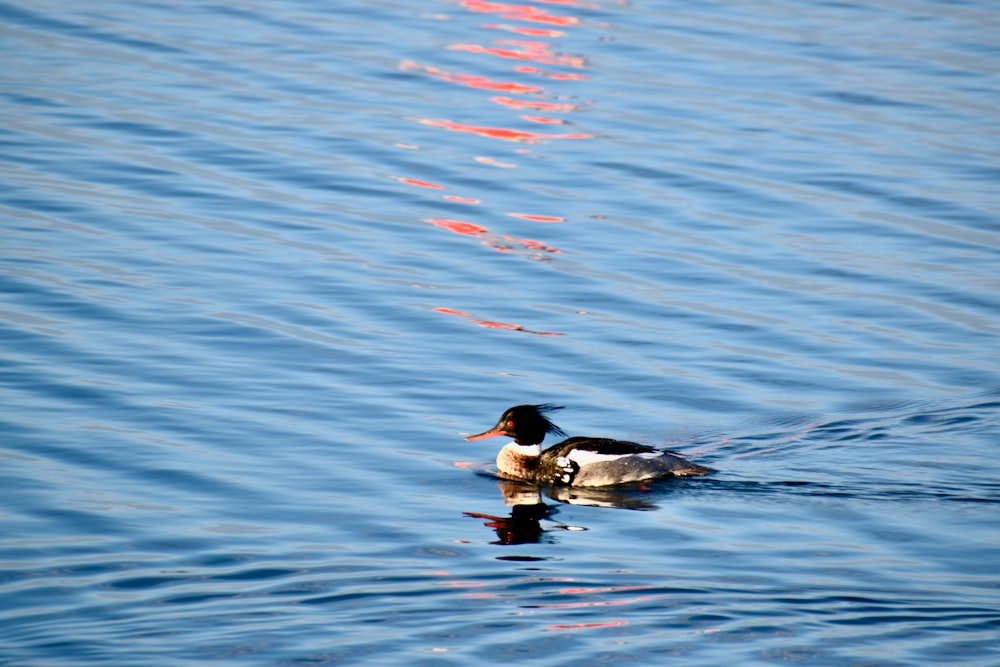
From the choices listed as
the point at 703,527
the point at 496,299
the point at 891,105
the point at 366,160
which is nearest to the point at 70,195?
the point at 366,160

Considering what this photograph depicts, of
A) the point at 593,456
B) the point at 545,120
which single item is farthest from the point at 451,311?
the point at 545,120

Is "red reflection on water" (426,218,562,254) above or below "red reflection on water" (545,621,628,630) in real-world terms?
above

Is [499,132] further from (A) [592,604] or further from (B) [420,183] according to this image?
(A) [592,604]

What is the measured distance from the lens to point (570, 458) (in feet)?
38.8

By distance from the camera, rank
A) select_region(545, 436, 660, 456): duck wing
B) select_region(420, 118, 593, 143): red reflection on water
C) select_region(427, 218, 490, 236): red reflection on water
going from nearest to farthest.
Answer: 1. select_region(545, 436, 660, 456): duck wing
2. select_region(427, 218, 490, 236): red reflection on water
3. select_region(420, 118, 593, 143): red reflection on water

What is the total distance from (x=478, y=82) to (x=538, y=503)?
529 inches

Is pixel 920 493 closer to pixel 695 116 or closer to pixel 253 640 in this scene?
pixel 253 640

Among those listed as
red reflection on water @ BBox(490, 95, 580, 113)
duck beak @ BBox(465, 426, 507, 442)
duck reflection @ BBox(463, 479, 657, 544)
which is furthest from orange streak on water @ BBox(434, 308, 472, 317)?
red reflection on water @ BBox(490, 95, 580, 113)

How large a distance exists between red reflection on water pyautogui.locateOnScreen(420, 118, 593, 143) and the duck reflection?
409 inches

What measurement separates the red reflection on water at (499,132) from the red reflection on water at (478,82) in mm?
1792

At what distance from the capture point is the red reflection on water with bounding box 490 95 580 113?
22.9m

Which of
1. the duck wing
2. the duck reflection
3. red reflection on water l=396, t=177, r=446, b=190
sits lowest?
the duck reflection

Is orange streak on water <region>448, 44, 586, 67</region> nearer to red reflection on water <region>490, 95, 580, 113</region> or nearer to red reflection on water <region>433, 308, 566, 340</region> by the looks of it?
red reflection on water <region>490, 95, 580, 113</region>

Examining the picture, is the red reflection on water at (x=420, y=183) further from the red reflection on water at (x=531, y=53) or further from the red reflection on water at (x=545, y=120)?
the red reflection on water at (x=531, y=53)
